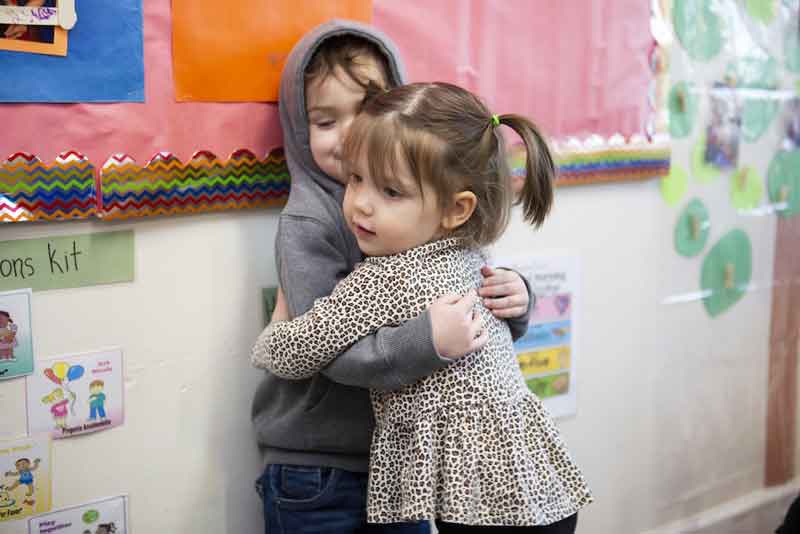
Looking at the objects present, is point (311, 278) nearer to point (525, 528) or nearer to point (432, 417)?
point (432, 417)

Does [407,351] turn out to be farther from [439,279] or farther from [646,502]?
[646,502]

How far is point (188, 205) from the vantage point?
1.33 metres

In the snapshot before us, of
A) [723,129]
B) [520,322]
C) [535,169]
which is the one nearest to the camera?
[535,169]

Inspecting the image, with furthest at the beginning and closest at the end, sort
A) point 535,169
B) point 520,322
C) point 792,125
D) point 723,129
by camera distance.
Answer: point 792,125 < point 723,129 < point 520,322 < point 535,169

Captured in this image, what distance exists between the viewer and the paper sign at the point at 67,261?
1.22 meters

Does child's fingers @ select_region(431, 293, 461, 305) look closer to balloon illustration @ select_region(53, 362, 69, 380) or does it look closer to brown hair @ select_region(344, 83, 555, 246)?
brown hair @ select_region(344, 83, 555, 246)

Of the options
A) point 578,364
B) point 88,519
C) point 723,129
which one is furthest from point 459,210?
point 723,129

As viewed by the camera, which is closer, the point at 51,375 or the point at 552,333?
the point at 51,375

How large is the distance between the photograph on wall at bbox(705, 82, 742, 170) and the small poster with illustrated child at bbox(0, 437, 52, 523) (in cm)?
157

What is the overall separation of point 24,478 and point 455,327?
66 cm

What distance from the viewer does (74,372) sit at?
129 cm

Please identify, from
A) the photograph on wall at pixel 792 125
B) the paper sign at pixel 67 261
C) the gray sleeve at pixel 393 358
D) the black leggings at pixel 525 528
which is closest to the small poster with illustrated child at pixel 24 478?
the paper sign at pixel 67 261

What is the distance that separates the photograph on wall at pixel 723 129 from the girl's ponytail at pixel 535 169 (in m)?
0.94

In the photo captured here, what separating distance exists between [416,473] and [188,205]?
53 centimetres
